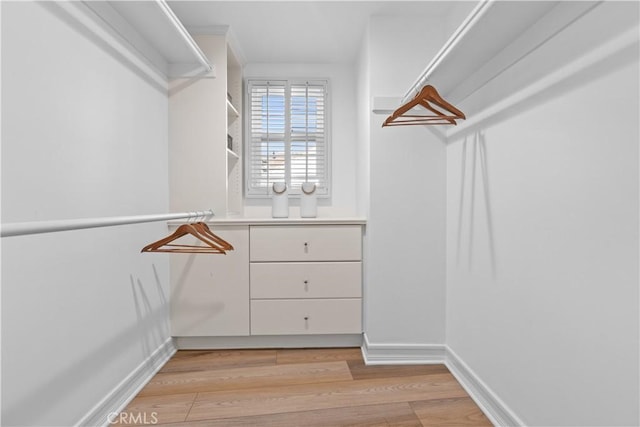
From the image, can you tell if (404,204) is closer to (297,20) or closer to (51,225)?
(297,20)

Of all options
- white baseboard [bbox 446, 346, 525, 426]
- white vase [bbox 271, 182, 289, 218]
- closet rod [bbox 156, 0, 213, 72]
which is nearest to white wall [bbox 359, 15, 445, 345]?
white baseboard [bbox 446, 346, 525, 426]

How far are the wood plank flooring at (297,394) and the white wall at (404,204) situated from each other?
0.28m

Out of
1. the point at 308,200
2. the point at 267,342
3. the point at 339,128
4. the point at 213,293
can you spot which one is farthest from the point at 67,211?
the point at 339,128

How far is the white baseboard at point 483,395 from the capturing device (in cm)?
145

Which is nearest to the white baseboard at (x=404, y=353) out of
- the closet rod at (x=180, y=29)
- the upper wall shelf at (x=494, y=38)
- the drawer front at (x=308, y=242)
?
the drawer front at (x=308, y=242)

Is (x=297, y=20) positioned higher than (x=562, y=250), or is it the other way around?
(x=297, y=20)

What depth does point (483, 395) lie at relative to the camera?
5.36 ft

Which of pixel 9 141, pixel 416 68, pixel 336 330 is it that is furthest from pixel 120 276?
pixel 416 68

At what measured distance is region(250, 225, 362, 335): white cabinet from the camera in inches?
90.8

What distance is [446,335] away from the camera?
214cm

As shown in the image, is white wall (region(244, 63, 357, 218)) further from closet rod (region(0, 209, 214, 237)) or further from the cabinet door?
closet rod (region(0, 209, 214, 237))

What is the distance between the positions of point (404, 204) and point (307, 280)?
0.81 metres

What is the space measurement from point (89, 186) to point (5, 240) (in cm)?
44

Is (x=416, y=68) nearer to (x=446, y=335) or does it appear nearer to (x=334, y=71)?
(x=334, y=71)
